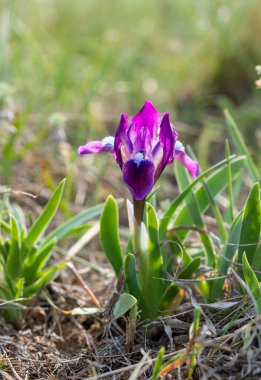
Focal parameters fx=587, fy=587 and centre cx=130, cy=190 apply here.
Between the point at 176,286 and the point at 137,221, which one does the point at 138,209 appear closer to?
the point at 137,221

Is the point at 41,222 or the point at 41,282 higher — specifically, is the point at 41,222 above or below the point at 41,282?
above

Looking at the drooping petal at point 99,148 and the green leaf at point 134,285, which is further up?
the drooping petal at point 99,148

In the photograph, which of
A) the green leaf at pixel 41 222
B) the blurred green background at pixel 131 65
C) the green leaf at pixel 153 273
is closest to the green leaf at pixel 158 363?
the green leaf at pixel 153 273

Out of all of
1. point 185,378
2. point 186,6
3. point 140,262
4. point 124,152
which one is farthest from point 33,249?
point 186,6

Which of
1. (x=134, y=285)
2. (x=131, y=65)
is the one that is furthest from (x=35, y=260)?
(x=131, y=65)

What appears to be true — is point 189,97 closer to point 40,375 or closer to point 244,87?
point 244,87

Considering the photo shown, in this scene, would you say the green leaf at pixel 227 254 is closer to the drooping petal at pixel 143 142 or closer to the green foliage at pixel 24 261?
the drooping petal at pixel 143 142
